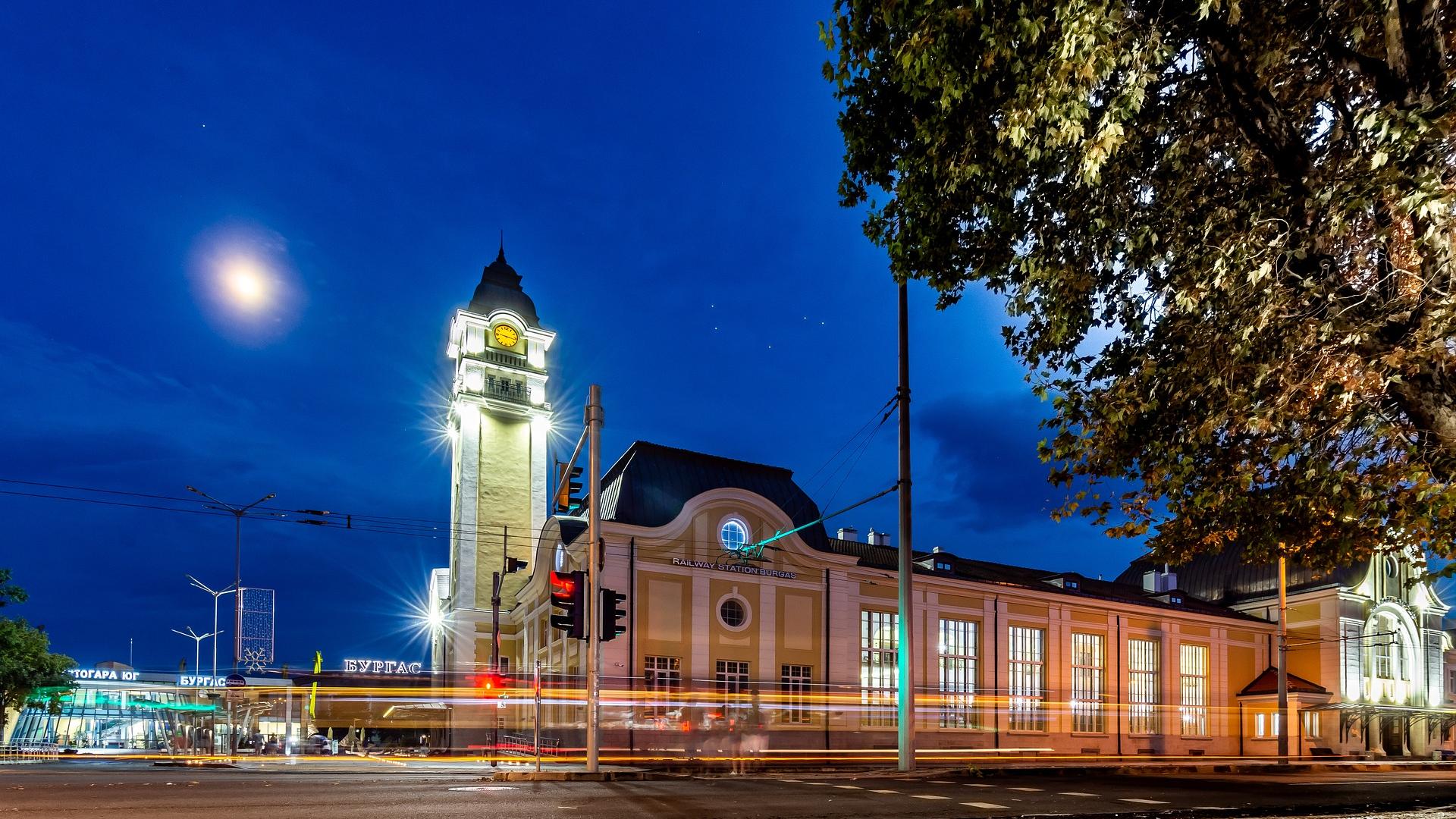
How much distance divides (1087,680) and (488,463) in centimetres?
3617

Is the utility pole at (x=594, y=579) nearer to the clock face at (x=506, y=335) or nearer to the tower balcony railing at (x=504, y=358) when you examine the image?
the tower balcony railing at (x=504, y=358)

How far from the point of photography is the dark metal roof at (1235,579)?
1896 inches

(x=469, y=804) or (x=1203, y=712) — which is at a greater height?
(x=469, y=804)

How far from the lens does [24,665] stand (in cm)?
3641

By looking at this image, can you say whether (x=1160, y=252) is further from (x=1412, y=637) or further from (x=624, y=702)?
(x=1412, y=637)

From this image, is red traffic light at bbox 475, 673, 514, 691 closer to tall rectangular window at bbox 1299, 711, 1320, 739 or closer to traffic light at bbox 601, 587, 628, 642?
traffic light at bbox 601, 587, 628, 642

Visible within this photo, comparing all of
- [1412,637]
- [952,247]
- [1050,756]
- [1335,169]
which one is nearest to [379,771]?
[952,247]

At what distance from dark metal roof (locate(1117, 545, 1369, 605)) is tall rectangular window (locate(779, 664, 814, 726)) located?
23.1 m

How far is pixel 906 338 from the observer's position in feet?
61.0

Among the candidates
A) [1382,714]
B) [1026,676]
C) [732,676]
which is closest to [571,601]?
[732,676]

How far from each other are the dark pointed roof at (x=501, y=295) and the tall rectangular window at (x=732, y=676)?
107 feet

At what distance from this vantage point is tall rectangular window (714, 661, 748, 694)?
3575cm

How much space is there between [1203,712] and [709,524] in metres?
30.2

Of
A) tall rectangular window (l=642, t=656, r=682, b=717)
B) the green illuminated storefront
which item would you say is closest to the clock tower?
the green illuminated storefront
